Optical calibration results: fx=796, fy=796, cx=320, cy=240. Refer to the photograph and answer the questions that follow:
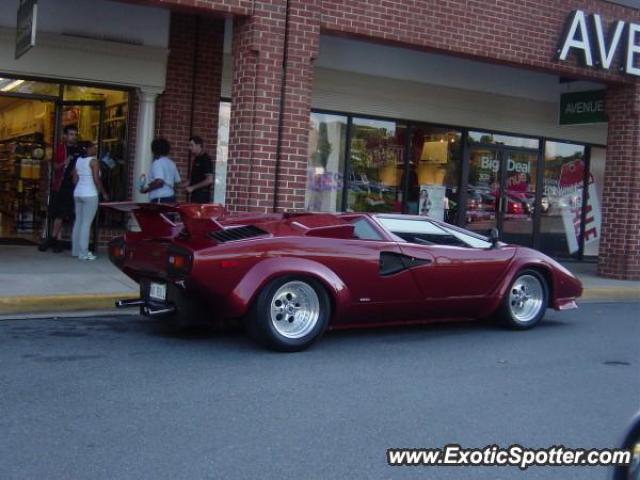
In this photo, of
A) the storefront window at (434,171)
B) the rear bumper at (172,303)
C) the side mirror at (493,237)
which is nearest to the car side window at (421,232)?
the side mirror at (493,237)

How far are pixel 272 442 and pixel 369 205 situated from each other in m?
10.4

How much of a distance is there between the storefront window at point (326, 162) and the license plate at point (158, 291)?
276 inches

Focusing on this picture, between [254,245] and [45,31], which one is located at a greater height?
[45,31]

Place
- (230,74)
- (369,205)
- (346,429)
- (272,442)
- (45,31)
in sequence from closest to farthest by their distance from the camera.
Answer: (272,442) < (346,429) < (45,31) < (230,74) < (369,205)

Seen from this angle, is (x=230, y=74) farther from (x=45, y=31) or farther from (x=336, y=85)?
(x=45, y=31)

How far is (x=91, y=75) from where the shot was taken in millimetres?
11805

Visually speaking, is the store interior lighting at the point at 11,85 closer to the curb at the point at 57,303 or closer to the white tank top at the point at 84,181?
the white tank top at the point at 84,181

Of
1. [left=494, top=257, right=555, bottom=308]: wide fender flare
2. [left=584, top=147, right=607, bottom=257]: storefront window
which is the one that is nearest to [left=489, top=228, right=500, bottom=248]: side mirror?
[left=494, top=257, right=555, bottom=308]: wide fender flare

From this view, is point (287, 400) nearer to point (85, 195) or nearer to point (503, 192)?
point (85, 195)

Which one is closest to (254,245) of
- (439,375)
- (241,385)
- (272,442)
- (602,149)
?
(241,385)

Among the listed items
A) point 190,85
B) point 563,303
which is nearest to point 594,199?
point 563,303

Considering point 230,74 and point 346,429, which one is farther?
point 230,74

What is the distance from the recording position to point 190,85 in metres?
12.4

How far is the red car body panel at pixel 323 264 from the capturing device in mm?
6695
